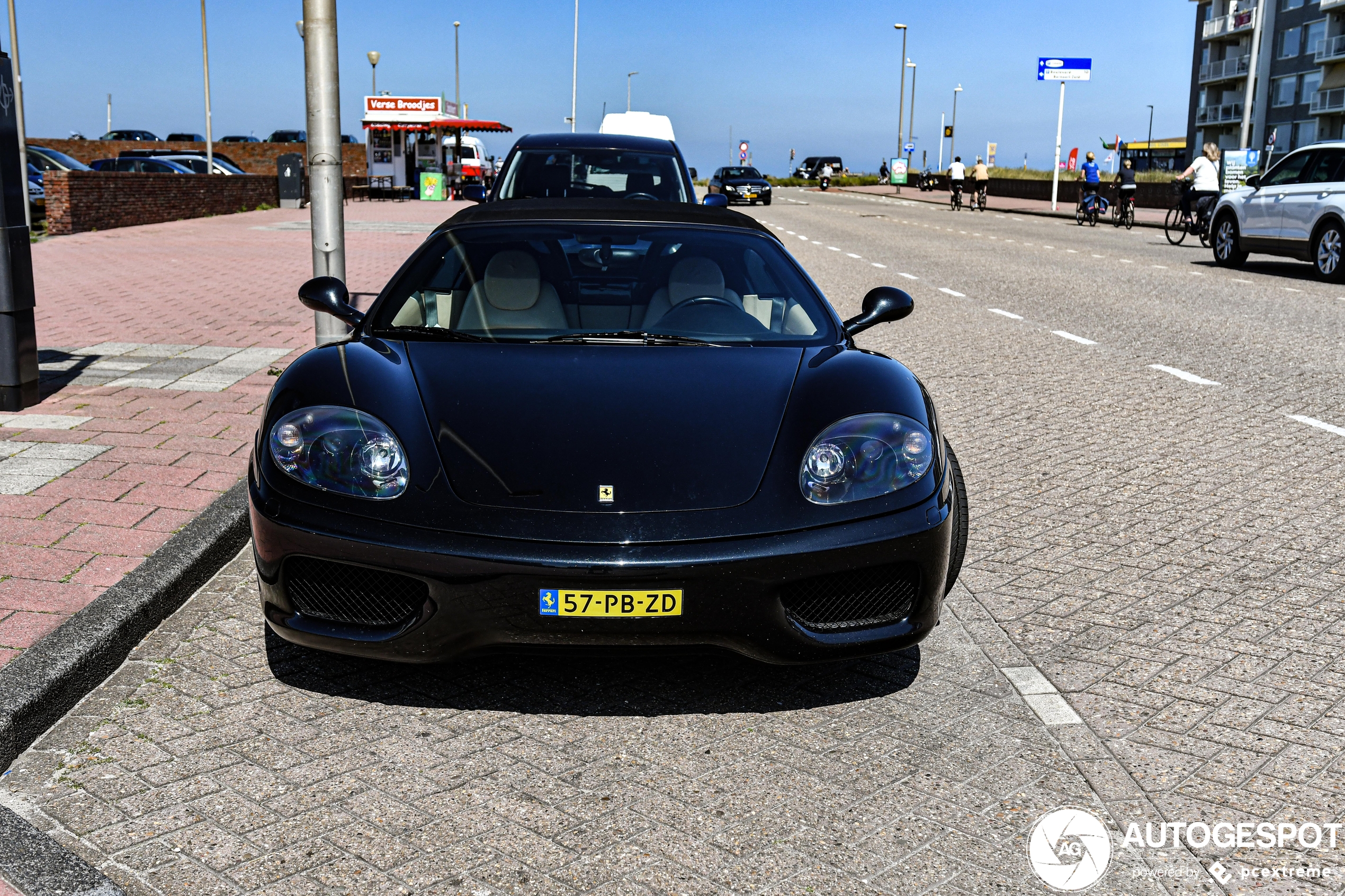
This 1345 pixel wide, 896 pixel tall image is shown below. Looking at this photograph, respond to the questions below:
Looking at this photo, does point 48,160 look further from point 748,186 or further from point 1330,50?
point 1330,50

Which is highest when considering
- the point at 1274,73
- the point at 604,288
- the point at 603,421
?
the point at 1274,73

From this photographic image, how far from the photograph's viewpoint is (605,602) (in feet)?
10.4

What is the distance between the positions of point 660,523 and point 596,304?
64.2 inches

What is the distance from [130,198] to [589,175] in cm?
1762

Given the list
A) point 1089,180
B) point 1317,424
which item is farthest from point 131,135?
point 1317,424

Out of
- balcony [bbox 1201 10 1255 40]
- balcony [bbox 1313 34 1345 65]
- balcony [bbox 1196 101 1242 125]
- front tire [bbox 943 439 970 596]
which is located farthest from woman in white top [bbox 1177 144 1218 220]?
balcony [bbox 1196 101 1242 125]

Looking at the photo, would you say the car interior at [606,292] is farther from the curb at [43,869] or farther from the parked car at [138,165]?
the parked car at [138,165]

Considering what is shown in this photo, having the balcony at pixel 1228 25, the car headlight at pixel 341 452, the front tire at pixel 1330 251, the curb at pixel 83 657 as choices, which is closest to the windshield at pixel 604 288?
the car headlight at pixel 341 452

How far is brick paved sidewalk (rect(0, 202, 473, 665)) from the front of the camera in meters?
4.37

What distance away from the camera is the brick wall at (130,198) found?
22.8 meters

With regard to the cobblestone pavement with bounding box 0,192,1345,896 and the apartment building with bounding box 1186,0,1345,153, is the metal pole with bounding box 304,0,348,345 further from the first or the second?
the apartment building with bounding box 1186,0,1345,153

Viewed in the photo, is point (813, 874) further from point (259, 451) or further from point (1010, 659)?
point (259, 451)

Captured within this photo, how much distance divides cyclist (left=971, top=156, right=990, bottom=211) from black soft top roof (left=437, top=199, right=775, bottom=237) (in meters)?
42.1

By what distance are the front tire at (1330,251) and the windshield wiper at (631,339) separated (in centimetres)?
1543
